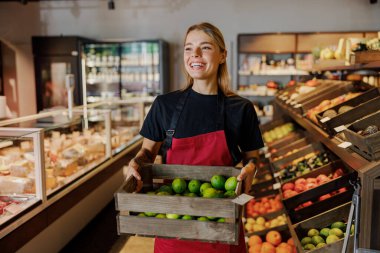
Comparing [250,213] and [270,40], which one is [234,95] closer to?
[250,213]

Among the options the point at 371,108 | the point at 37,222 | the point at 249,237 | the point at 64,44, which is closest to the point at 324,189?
the point at 371,108

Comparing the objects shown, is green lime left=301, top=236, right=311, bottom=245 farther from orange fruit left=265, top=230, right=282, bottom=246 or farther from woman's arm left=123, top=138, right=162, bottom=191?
woman's arm left=123, top=138, right=162, bottom=191

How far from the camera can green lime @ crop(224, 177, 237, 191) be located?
66.3 inches

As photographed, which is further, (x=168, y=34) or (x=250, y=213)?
(x=168, y=34)

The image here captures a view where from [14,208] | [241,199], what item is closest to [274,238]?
[241,199]

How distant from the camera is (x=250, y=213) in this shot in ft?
13.2

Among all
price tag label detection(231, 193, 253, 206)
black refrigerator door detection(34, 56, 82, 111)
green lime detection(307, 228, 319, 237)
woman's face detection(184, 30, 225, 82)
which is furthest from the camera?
black refrigerator door detection(34, 56, 82, 111)

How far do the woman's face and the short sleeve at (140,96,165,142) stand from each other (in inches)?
10.3

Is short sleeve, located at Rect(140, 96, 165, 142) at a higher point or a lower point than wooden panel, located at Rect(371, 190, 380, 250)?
higher

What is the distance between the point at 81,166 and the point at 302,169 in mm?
2268

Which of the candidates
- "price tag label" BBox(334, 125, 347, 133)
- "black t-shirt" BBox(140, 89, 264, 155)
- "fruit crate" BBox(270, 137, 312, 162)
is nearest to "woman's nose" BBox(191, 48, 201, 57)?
"black t-shirt" BBox(140, 89, 264, 155)

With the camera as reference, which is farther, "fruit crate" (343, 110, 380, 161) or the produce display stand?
"fruit crate" (343, 110, 380, 161)

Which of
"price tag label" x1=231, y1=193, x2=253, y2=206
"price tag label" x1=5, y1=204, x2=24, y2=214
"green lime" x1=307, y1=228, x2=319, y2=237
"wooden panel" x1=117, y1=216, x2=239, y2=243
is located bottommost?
"green lime" x1=307, y1=228, x2=319, y2=237

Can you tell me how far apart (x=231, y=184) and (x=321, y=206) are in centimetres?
134
